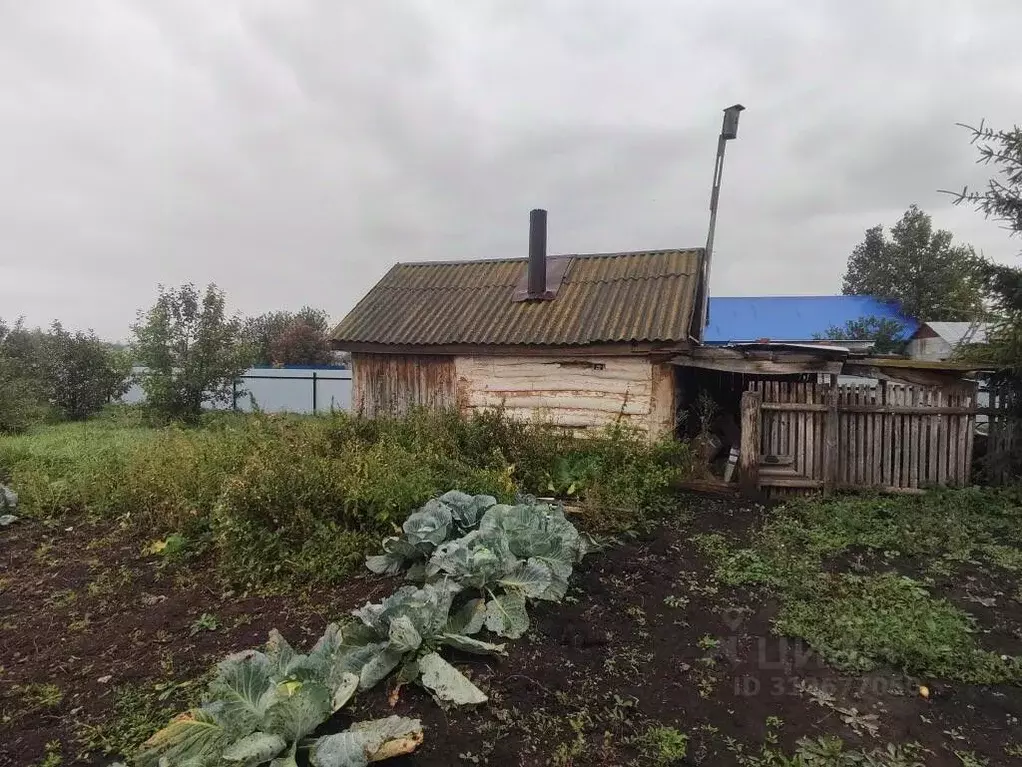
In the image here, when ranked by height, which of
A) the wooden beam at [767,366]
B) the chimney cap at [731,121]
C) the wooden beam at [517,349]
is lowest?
the wooden beam at [767,366]

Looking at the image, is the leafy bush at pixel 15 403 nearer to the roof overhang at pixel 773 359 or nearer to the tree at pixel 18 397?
the tree at pixel 18 397

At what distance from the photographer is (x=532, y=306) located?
1136 centimetres

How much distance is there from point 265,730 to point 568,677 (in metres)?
1.73

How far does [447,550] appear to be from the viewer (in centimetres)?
439

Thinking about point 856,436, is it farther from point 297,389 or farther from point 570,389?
point 297,389

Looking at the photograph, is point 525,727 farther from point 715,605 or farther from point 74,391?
point 74,391

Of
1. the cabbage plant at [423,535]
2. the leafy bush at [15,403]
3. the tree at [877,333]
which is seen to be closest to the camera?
the cabbage plant at [423,535]

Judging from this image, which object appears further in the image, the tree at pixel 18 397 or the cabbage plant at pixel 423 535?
the tree at pixel 18 397

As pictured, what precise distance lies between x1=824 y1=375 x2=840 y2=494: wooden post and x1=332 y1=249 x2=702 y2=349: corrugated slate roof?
2.20 metres

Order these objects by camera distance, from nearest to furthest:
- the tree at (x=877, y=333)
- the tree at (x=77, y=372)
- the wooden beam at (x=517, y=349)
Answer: the wooden beam at (x=517, y=349)
the tree at (x=77, y=372)
the tree at (x=877, y=333)

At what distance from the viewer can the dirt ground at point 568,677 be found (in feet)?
10.1

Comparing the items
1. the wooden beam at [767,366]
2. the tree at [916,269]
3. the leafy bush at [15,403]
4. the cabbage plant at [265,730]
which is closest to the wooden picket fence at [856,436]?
the wooden beam at [767,366]

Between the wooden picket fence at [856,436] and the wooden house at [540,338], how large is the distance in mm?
1484

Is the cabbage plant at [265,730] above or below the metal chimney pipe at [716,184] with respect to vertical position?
below
